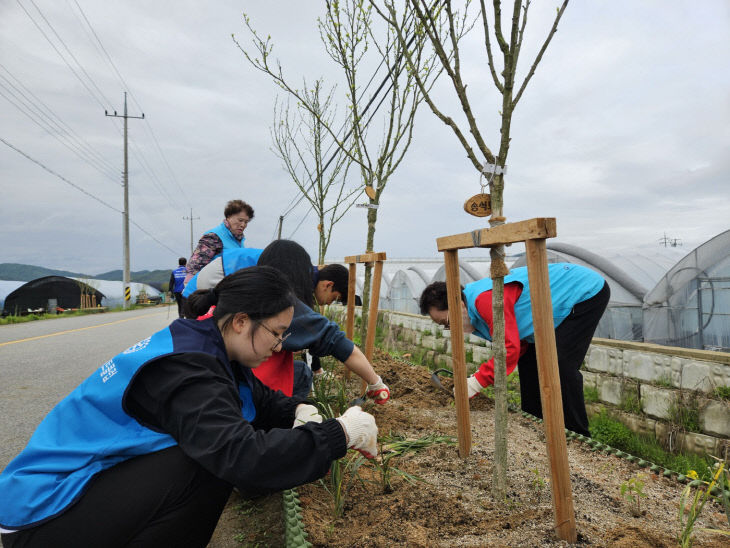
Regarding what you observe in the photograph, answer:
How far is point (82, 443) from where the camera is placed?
1469mm

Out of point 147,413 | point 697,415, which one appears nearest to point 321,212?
point 697,415

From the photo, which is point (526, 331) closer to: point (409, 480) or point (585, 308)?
point (585, 308)


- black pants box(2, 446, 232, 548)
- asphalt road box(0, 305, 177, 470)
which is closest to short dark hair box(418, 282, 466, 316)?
black pants box(2, 446, 232, 548)

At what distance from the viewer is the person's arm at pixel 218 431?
136cm

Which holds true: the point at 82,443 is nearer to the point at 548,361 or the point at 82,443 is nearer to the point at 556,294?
the point at 548,361

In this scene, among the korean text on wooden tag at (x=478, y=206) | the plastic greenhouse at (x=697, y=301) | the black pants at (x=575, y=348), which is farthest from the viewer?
the plastic greenhouse at (x=697, y=301)

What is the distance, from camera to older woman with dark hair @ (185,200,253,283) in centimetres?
456

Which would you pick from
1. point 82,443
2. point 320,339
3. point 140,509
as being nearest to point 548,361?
point 320,339

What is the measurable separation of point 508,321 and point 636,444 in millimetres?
1953

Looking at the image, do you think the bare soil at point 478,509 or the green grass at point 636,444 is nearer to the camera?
the bare soil at point 478,509

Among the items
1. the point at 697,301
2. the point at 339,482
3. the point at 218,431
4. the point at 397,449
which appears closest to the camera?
the point at 218,431

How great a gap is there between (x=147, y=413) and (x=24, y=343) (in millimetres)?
9332

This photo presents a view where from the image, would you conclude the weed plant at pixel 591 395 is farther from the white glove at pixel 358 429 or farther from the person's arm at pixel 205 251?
the person's arm at pixel 205 251

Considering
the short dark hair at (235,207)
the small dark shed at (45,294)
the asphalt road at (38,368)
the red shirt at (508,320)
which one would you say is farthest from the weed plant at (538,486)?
the small dark shed at (45,294)
